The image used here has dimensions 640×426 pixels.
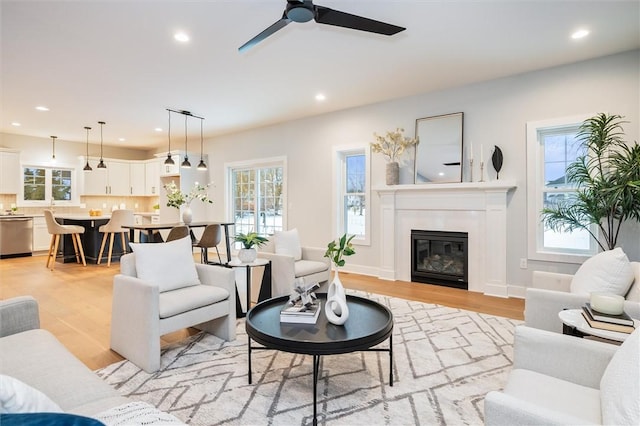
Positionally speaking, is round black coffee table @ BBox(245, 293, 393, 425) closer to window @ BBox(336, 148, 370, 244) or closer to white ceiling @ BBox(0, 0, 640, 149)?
white ceiling @ BBox(0, 0, 640, 149)

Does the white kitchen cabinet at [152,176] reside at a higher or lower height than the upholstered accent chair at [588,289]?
higher

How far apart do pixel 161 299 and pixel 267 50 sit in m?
2.69

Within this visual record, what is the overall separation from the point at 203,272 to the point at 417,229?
3258 millimetres

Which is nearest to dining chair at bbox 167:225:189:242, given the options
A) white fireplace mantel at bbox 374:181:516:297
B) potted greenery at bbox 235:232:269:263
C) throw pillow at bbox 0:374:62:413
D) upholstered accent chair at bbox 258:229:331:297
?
upholstered accent chair at bbox 258:229:331:297

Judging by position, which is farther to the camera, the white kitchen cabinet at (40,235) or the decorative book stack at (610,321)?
the white kitchen cabinet at (40,235)

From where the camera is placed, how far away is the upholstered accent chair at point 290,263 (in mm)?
3708

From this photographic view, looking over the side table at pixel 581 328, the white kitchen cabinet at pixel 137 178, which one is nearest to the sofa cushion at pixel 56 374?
the side table at pixel 581 328

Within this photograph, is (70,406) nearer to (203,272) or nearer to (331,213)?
(203,272)

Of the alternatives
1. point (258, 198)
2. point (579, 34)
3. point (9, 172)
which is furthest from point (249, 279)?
point (9, 172)

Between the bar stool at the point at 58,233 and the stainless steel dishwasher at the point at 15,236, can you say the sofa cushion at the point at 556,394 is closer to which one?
the bar stool at the point at 58,233

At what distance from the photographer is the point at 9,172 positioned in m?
7.31

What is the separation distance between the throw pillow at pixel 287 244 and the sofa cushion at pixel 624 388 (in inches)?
128

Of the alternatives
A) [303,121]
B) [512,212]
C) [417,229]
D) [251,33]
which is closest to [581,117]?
[512,212]

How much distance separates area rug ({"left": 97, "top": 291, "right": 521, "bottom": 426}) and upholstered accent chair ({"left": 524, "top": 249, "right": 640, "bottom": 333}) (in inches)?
18.6
